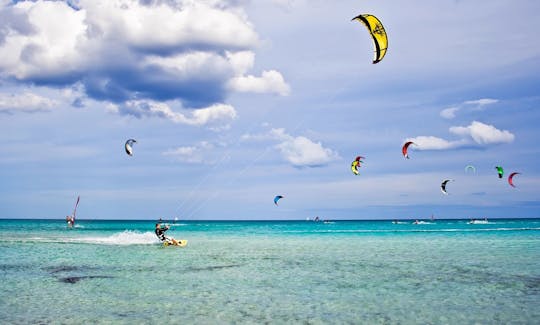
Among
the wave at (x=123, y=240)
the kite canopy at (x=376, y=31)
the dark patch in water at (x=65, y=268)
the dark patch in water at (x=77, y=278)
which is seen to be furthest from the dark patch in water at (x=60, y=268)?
the wave at (x=123, y=240)

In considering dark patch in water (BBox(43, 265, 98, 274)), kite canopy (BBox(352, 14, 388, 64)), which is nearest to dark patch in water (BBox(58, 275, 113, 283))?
dark patch in water (BBox(43, 265, 98, 274))

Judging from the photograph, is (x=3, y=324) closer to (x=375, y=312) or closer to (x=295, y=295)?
(x=295, y=295)

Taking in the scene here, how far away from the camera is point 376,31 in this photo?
1386cm

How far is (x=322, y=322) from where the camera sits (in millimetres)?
9289

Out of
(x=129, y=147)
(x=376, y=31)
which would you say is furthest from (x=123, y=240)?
(x=376, y=31)

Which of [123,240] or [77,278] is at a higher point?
[123,240]

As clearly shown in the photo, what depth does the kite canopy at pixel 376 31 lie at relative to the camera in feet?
45.0

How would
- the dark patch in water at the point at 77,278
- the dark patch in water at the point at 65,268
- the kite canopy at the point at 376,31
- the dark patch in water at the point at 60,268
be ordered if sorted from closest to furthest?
1. the kite canopy at the point at 376,31
2. the dark patch in water at the point at 77,278
3. the dark patch in water at the point at 60,268
4. the dark patch in water at the point at 65,268

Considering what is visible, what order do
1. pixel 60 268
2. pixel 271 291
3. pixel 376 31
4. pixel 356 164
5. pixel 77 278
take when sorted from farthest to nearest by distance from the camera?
pixel 356 164 → pixel 60 268 → pixel 77 278 → pixel 376 31 → pixel 271 291

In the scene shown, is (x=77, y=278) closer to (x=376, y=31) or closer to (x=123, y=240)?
(x=376, y=31)

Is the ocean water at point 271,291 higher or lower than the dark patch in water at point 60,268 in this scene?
lower

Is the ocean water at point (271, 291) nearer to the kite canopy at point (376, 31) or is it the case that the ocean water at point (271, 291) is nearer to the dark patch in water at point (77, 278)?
the dark patch in water at point (77, 278)

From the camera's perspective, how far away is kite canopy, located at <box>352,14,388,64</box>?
13.7 m

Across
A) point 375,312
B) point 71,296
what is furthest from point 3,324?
point 375,312
